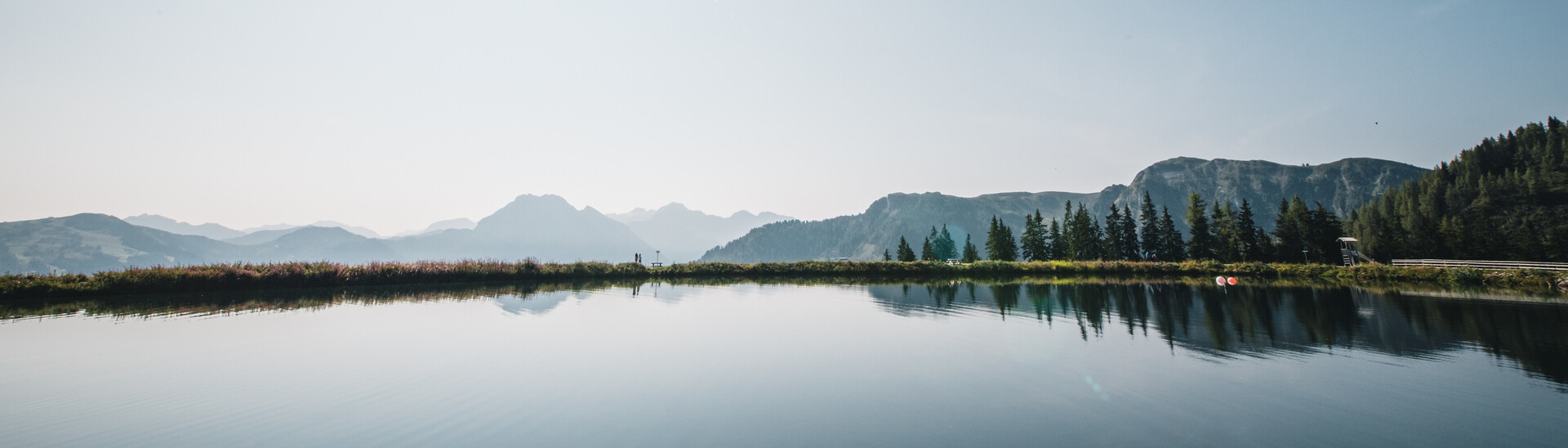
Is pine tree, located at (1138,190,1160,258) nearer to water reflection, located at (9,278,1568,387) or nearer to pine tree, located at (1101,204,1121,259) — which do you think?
pine tree, located at (1101,204,1121,259)

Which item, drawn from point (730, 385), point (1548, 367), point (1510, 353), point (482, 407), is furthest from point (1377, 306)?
point (482, 407)

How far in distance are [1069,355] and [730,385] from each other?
7.34 metres

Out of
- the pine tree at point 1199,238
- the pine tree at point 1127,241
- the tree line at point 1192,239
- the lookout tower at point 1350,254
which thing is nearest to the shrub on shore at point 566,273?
the lookout tower at point 1350,254

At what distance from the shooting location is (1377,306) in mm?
21031

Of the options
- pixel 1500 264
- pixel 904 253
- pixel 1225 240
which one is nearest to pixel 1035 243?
pixel 904 253

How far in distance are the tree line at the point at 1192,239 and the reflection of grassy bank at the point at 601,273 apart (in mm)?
12272

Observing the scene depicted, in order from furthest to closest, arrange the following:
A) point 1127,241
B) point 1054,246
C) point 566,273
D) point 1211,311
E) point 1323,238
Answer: point 1054,246 < point 1127,241 < point 1323,238 < point 566,273 < point 1211,311

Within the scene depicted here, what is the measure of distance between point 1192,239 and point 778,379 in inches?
2911

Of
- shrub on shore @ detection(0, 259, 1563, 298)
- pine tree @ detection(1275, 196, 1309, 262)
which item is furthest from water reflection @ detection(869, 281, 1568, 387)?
pine tree @ detection(1275, 196, 1309, 262)

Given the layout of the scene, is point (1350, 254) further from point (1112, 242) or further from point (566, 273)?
point (566, 273)

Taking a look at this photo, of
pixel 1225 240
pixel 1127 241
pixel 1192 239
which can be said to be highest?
pixel 1127 241

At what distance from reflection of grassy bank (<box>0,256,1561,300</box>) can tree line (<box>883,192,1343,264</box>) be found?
12272mm

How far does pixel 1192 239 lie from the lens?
66.1m

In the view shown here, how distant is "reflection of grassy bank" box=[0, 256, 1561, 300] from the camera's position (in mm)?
23953
